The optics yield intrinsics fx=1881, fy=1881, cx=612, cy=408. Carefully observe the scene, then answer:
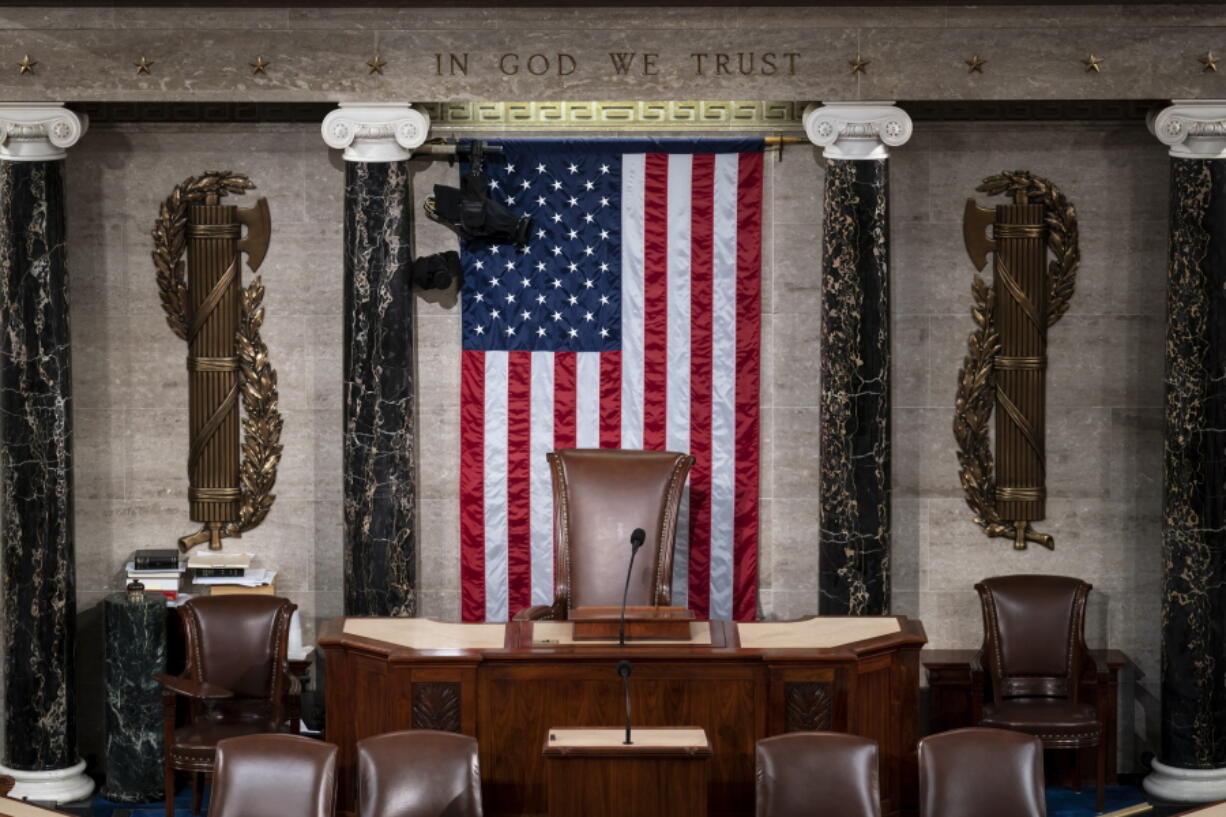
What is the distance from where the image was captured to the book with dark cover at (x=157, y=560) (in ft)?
37.1

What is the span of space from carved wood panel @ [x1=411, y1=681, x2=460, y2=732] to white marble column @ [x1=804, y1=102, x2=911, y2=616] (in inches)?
110

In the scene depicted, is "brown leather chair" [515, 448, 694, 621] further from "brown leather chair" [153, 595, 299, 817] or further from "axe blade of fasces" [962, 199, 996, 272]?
"axe blade of fasces" [962, 199, 996, 272]

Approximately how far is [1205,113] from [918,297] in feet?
6.53

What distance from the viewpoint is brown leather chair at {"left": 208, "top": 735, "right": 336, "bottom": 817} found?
7.82 meters

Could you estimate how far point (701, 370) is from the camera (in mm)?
11555

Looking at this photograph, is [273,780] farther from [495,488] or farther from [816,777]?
[495,488]

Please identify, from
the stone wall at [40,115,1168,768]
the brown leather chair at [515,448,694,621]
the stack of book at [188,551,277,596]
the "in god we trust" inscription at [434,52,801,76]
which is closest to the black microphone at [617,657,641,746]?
the brown leather chair at [515,448,694,621]

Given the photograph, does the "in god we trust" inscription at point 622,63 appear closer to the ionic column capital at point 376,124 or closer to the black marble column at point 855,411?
the ionic column capital at point 376,124

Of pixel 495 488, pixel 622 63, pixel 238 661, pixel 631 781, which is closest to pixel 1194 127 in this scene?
pixel 622 63

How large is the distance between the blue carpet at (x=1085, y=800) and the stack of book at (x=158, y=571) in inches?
208

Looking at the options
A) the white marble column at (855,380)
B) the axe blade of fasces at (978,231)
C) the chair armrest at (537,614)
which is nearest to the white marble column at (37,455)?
the chair armrest at (537,614)

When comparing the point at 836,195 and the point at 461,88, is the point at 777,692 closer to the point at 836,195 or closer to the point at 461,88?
the point at 836,195

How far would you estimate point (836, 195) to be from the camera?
10.9 metres

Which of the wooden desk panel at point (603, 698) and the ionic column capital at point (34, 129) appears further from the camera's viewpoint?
the ionic column capital at point (34, 129)
